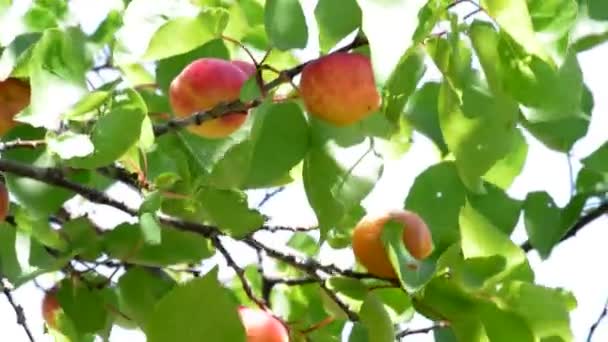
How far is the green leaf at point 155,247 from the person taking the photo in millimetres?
1351

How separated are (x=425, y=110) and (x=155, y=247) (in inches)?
13.3

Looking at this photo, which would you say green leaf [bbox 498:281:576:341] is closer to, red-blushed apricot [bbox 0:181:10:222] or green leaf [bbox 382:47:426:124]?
green leaf [bbox 382:47:426:124]

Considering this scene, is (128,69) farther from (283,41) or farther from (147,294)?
(283,41)

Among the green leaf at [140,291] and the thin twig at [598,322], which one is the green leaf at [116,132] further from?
the thin twig at [598,322]

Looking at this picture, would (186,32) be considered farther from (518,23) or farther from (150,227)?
(518,23)

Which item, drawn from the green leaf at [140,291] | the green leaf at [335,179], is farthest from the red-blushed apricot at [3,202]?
the green leaf at [335,179]

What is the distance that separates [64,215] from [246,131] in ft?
1.12

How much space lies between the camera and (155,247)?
1.35 m

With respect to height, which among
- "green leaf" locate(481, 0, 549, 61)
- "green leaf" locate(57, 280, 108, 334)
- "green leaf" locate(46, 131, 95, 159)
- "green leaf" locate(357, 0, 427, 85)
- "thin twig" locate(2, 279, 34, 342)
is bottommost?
"thin twig" locate(2, 279, 34, 342)

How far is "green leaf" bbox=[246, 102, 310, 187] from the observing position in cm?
115

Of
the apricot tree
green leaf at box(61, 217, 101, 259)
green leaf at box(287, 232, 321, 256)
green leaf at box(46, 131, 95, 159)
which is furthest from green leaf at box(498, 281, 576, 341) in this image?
green leaf at box(287, 232, 321, 256)

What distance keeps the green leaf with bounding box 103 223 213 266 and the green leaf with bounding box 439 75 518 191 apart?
0.37m

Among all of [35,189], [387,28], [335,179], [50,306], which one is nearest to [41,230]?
[35,189]

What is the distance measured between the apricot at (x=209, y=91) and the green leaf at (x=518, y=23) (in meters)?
0.32
